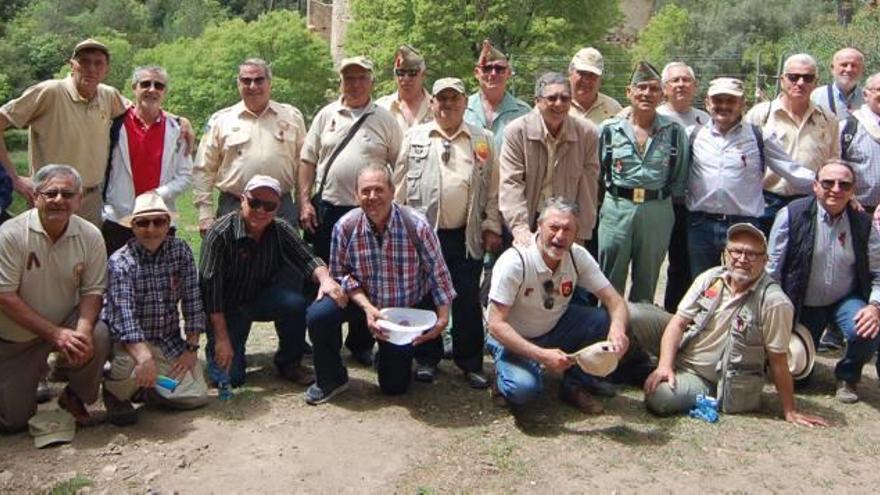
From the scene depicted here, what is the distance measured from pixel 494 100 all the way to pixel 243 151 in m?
1.94

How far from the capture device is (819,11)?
33844 millimetres

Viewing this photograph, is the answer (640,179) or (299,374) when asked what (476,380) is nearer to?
(299,374)

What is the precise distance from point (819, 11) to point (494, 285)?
34011mm

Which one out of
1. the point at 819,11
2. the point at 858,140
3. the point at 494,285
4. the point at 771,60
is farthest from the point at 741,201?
the point at 819,11

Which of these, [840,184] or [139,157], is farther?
[139,157]

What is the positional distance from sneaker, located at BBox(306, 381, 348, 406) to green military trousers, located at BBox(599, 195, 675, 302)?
2.14 meters

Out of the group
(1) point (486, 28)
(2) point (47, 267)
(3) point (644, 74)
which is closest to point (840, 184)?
(3) point (644, 74)

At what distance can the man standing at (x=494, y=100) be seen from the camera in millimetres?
6234

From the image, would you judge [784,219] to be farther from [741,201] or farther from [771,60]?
[771,60]

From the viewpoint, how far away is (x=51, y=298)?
495 cm

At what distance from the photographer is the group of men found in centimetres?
504

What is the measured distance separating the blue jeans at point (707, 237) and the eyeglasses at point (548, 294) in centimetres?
154

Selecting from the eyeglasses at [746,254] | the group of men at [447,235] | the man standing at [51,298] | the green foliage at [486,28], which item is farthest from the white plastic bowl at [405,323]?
the green foliage at [486,28]

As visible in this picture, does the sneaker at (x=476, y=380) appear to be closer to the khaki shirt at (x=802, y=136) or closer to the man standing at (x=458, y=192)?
the man standing at (x=458, y=192)
